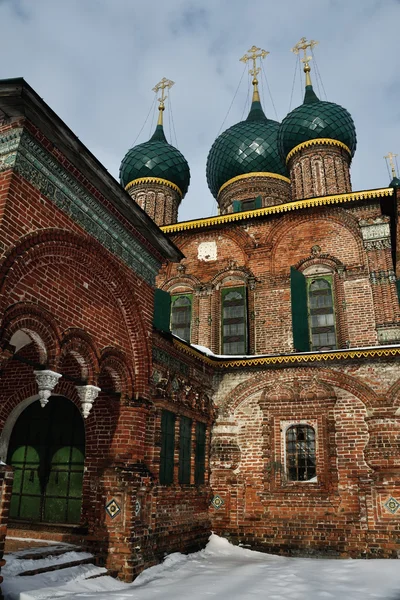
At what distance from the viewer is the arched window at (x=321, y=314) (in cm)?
1173

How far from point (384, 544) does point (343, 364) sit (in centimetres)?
325

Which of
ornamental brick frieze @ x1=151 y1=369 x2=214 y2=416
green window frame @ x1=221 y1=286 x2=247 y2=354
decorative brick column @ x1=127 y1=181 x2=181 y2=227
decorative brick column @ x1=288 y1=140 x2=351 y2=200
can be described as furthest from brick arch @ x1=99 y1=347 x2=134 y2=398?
decorative brick column @ x1=127 y1=181 x2=181 y2=227

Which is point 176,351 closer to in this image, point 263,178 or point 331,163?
point 331,163

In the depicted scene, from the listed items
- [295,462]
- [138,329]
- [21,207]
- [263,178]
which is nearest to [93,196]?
[21,207]

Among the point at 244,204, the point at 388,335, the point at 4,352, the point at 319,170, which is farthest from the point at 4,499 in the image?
the point at 244,204

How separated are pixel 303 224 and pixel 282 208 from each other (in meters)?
0.67

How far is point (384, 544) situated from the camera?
353 inches

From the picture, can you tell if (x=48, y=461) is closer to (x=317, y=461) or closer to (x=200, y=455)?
(x=200, y=455)

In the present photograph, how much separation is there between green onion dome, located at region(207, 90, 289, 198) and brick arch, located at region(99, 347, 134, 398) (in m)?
13.4

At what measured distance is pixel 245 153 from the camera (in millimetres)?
19281

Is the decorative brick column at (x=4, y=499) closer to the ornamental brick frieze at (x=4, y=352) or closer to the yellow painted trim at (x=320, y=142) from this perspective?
the ornamental brick frieze at (x=4, y=352)

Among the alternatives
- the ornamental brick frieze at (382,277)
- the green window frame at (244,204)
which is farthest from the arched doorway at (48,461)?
the green window frame at (244,204)

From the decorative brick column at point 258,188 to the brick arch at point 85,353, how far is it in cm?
1317

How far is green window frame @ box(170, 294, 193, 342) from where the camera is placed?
43.5 ft
